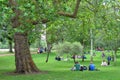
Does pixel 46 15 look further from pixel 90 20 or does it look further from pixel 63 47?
pixel 63 47

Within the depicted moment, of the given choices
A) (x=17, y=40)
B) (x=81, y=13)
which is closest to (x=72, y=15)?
(x=81, y=13)

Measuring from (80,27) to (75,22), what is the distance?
→ 0.64 metres

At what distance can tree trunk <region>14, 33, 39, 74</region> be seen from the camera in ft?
87.2

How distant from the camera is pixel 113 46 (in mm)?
42281

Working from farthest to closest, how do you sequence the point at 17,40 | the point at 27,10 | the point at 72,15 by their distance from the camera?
1. the point at 17,40
2. the point at 72,15
3. the point at 27,10

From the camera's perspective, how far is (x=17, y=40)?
27016mm

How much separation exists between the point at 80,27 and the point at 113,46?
42.2 ft

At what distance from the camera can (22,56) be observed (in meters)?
26.8

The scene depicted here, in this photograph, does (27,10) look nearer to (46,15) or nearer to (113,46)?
(46,15)

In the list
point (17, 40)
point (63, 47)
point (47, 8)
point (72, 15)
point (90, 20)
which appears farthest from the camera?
point (63, 47)

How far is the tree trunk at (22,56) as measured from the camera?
26594mm

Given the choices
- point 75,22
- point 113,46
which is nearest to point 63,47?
point 113,46

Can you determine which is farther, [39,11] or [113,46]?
[113,46]

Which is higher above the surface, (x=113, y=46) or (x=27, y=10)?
(x=27, y=10)
